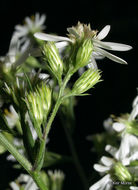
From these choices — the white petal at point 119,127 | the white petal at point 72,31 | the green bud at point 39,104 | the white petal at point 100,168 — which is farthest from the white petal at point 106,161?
the white petal at point 72,31

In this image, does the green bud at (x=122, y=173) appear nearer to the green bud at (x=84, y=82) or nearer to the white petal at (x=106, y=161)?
the white petal at (x=106, y=161)

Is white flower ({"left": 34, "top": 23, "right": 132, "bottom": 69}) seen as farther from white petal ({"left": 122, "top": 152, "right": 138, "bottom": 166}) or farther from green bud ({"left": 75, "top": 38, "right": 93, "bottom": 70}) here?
white petal ({"left": 122, "top": 152, "right": 138, "bottom": 166})

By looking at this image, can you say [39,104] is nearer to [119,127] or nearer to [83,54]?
[83,54]

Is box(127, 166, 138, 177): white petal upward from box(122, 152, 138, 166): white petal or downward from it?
downward

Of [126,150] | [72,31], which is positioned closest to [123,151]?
[126,150]

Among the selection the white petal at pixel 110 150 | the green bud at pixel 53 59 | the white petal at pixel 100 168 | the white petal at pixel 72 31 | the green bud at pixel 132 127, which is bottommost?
the white petal at pixel 100 168

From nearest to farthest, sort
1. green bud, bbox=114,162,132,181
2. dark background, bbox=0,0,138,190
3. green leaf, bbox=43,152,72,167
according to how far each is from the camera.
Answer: green bud, bbox=114,162,132,181
green leaf, bbox=43,152,72,167
dark background, bbox=0,0,138,190

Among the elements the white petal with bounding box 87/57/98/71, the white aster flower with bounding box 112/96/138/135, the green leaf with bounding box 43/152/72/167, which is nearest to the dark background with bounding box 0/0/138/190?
the green leaf with bounding box 43/152/72/167
